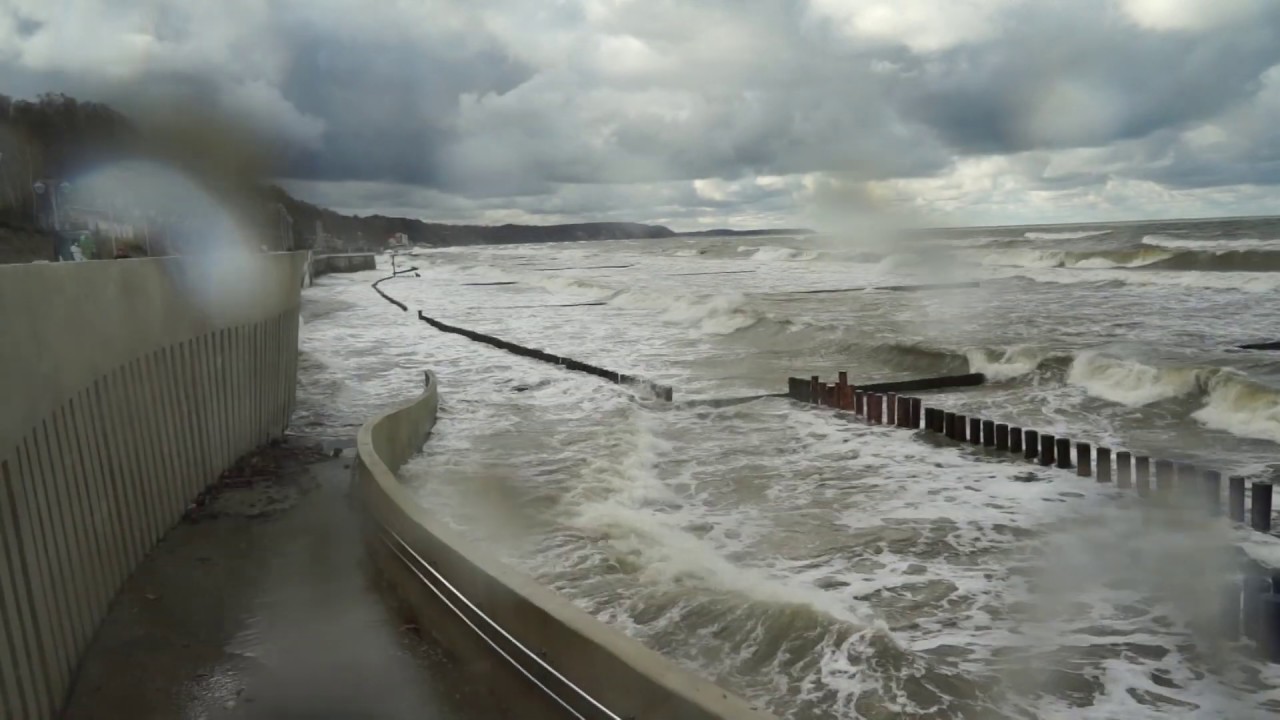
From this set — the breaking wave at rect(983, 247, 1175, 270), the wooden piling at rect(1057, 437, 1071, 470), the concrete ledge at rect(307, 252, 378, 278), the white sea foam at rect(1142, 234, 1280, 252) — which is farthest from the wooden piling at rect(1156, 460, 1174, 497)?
the concrete ledge at rect(307, 252, 378, 278)

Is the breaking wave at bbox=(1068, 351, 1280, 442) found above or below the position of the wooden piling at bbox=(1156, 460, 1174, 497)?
below

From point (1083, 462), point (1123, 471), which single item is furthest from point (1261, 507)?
point (1083, 462)

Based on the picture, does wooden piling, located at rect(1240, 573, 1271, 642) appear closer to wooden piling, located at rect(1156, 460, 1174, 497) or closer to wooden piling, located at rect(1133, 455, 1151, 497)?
wooden piling, located at rect(1156, 460, 1174, 497)

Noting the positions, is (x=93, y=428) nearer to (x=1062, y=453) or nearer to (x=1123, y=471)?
(x=1123, y=471)

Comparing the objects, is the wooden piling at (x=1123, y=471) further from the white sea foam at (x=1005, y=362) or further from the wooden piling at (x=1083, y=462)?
the white sea foam at (x=1005, y=362)

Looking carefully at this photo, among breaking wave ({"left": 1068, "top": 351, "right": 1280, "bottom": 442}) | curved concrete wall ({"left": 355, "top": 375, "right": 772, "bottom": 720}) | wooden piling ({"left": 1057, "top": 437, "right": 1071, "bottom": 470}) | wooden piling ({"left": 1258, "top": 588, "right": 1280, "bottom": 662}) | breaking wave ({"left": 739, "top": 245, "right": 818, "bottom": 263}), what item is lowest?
breaking wave ({"left": 739, "top": 245, "right": 818, "bottom": 263})

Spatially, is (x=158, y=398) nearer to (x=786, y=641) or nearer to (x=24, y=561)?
(x=24, y=561)

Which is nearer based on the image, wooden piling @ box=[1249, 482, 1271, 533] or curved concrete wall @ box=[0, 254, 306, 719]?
curved concrete wall @ box=[0, 254, 306, 719]
